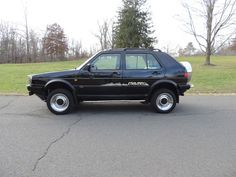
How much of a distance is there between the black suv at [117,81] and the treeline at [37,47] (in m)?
53.3

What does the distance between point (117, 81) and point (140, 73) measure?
68cm

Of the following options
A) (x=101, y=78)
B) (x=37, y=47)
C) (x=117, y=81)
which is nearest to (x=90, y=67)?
(x=101, y=78)

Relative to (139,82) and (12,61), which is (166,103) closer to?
(139,82)

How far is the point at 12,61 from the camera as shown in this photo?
5866 cm

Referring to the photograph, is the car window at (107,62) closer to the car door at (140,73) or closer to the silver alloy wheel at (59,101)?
the car door at (140,73)

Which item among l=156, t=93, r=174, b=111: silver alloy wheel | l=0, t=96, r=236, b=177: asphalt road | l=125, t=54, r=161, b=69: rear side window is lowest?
l=0, t=96, r=236, b=177: asphalt road

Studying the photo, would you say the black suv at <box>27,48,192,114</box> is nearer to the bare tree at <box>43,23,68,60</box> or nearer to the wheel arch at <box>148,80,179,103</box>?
the wheel arch at <box>148,80,179,103</box>

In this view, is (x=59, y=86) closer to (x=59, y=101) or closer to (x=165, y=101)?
(x=59, y=101)

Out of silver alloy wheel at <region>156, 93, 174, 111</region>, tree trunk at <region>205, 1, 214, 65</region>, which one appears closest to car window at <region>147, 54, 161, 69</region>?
silver alloy wheel at <region>156, 93, 174, 111</region>

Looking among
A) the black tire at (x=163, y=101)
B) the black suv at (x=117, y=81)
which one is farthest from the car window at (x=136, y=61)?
the black tire at (x=163, y=101)

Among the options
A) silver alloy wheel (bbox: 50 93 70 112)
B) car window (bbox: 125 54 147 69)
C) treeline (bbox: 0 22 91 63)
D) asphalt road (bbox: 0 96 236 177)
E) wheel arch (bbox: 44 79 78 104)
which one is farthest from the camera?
treeline (bbox: 0 22 91 63)

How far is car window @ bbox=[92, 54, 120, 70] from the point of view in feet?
28.2

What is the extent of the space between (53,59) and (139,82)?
186 ft

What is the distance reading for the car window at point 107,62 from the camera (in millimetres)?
8602
